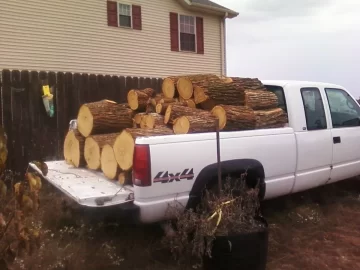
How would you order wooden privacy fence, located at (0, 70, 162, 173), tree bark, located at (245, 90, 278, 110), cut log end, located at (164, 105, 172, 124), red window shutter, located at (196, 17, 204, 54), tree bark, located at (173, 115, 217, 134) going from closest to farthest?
tree bark, located at (173, 115, 217, 134), cut log end, located at (164, 105, 172, 124), tree bark, located at (245, 90, 278, 110), wooden privacy fence, located at (0, 70, 162, 173), red window shutter, located at (196, 17, 204, 54)

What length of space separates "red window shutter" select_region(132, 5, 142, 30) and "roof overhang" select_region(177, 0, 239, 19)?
1.97 meters

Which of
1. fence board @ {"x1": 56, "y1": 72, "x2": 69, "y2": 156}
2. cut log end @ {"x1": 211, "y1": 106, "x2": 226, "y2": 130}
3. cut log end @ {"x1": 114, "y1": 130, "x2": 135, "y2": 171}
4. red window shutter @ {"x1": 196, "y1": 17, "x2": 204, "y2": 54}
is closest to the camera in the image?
cut log end @ {"x1": 114, "y1": 130, "x2": 135, "y2": 171}

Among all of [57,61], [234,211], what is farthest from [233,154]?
[57,61]

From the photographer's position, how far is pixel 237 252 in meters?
3.65

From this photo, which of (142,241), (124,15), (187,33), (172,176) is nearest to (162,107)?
(172,176)

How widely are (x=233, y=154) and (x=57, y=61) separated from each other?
425 inches

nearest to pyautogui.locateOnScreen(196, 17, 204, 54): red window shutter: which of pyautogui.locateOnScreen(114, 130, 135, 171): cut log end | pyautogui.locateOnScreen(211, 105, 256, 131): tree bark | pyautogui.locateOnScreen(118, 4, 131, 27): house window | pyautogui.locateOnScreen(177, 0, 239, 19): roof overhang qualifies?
pyautogui.locateOnScreen(177, 0, 239, 19): roof overhang

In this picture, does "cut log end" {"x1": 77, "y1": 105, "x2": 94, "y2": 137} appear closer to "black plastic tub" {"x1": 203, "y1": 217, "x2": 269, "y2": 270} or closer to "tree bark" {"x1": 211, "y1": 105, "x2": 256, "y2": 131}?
"tree bark" {"x1": 211, "y1": 105, "x2": 256, "y2": 131}

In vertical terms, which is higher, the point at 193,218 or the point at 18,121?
the point at 18,121

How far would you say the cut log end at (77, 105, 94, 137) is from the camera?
15.7ft

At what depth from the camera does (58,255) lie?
391 centimetres

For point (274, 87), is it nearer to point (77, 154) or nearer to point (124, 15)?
point (77, 154)

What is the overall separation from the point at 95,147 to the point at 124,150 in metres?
0.69

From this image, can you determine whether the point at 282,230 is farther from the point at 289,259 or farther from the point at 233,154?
the point at 233,154
